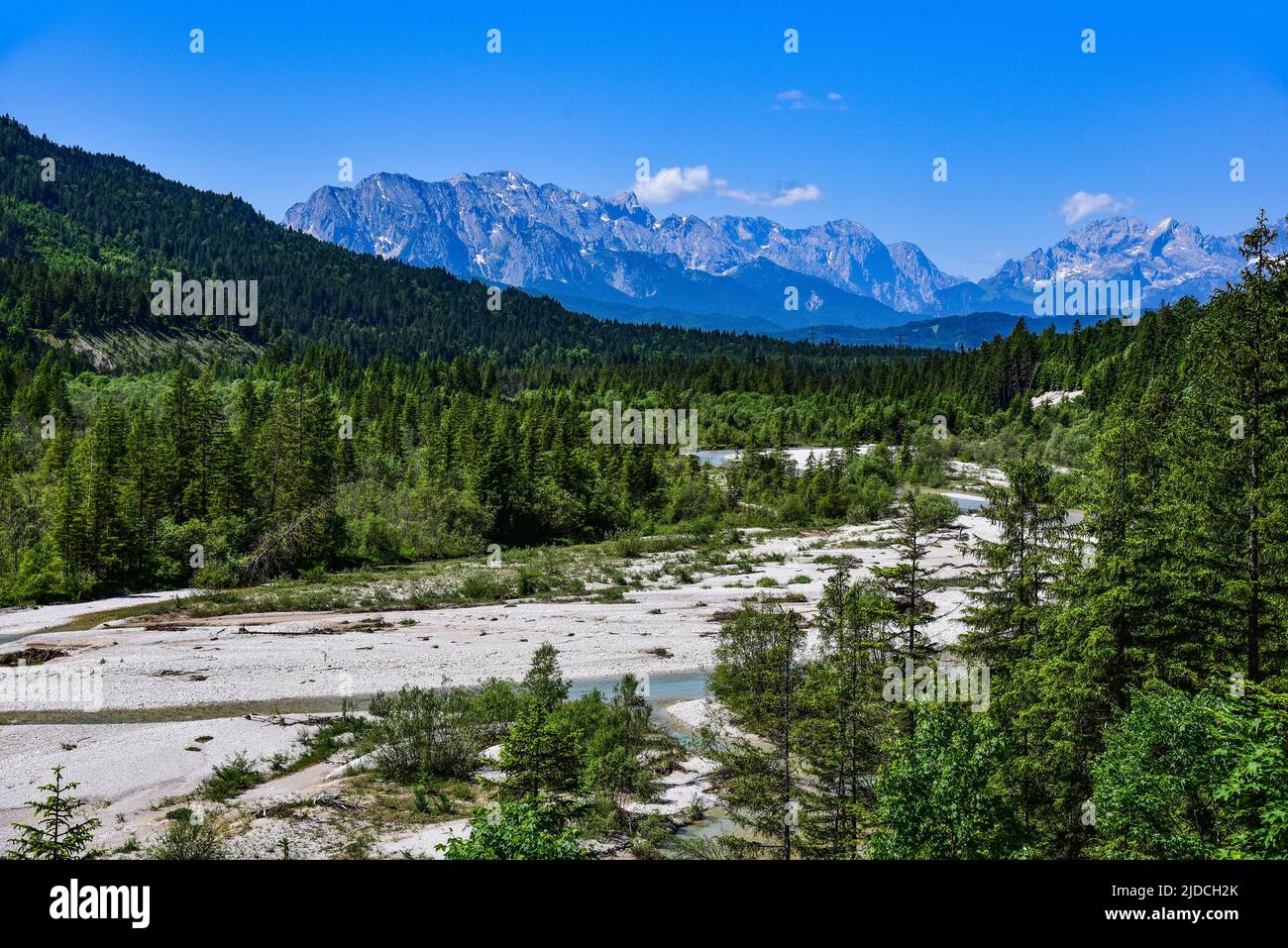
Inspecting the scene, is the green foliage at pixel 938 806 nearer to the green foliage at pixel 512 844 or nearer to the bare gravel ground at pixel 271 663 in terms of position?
the green foliage at pixel 512 844

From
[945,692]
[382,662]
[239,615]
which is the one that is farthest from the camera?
[239,615]

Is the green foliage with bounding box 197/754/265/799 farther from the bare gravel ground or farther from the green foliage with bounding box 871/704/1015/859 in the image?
the green foliage with bounding box 871/704/1015/859

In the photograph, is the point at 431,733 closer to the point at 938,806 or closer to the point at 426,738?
the point at 426,738

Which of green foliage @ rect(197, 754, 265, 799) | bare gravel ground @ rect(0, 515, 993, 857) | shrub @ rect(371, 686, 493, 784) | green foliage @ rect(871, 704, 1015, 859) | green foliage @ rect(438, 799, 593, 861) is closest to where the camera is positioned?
green foliage @ rect(438, 799, 593, 861)

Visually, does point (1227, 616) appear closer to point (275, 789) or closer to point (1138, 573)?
point (1138, 573)

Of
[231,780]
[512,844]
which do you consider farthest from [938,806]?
[231,780]

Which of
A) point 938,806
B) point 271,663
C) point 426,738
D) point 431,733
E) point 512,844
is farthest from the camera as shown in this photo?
point 271,663

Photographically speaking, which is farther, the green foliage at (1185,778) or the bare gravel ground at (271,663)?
the bare gravel ground at (271,663)

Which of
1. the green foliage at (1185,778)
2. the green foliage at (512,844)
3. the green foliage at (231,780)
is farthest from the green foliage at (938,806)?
the green foliage at (231,780)

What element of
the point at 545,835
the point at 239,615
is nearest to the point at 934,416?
the point at 239,615

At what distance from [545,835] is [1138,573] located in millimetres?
13911

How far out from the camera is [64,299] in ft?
465

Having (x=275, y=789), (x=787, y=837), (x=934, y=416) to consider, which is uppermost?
(x=934, y=416)

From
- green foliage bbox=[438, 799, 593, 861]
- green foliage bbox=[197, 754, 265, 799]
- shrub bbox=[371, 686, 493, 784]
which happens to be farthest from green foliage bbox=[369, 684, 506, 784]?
green foliage bbox=[438, 799, 593, 861]
